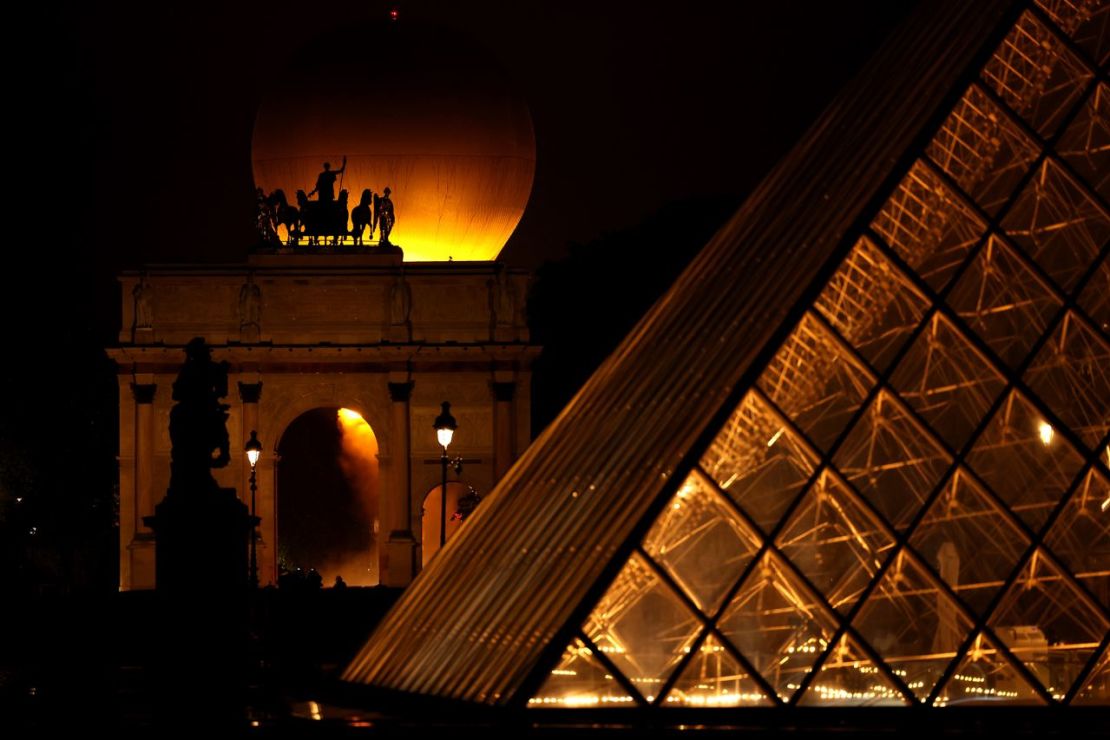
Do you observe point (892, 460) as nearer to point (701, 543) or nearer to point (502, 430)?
point (701, 543)

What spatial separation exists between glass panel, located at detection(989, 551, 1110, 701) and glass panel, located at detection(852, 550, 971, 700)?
0.47 meters

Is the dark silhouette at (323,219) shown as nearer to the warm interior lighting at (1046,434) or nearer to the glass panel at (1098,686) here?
the warm interior lighting at (1046,434)

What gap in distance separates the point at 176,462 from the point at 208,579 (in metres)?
1.66

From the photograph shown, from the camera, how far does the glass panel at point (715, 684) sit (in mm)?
30609

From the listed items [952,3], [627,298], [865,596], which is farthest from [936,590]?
[627,298]

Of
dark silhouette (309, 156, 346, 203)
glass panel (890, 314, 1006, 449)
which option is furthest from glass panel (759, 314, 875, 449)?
dark silhouette (309, 156, 346, 203)

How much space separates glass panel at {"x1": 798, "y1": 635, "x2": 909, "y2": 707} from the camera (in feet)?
102

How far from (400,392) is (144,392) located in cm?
695

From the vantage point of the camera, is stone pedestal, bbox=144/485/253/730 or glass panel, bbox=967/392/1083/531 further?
stone pedestal, bbox=144/485/253/730

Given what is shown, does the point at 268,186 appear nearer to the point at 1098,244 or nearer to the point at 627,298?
the point at 627,298

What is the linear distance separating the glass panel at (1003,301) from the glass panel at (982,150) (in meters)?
0.58

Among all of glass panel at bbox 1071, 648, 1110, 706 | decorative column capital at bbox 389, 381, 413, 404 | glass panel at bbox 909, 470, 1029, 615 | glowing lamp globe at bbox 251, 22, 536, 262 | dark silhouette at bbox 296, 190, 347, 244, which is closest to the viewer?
glass panel at bbox 1071, 648, 1110, 706

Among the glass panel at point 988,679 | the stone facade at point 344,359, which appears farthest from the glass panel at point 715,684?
the stone facade at point 344,359

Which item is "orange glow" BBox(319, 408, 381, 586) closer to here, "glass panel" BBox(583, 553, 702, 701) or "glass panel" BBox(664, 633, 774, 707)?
"glass panel" BBox(583, 553, 702, 701)
